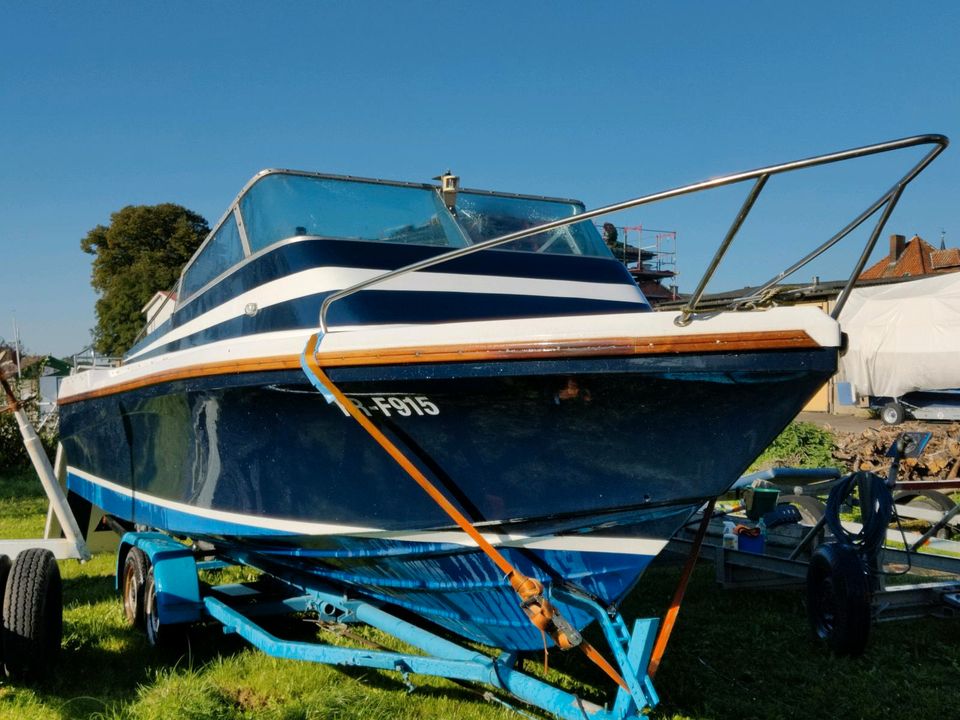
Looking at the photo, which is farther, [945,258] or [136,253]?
[945,258]

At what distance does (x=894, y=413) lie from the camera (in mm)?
18141

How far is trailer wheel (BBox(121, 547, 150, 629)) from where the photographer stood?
189 inches

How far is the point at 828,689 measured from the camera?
13.9ft

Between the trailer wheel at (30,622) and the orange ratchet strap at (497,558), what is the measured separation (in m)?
2.09

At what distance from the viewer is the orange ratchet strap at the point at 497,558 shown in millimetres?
3035

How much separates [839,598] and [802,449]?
936 centimetres

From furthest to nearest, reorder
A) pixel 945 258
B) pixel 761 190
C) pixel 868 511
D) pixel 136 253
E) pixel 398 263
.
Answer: pixel 945 258, pixel 136 253, pixel 868 511, pixel 398 263, pixel 761 190

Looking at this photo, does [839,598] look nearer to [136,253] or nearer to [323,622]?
[323,622]

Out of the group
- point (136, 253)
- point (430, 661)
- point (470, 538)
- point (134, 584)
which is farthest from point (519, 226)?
point (136, 253)

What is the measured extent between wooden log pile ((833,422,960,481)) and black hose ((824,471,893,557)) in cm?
459

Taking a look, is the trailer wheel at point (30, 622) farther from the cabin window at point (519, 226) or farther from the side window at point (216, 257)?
the cabin window at point (519, 226)

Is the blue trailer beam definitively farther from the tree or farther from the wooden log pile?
the tree

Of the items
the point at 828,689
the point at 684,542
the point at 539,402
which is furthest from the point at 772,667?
the point at 539,402

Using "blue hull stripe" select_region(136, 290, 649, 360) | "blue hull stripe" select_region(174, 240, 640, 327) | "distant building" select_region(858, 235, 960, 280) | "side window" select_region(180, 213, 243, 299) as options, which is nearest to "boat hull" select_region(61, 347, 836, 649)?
"blue hull stripe" select_region(136, 290, 649, 360)
